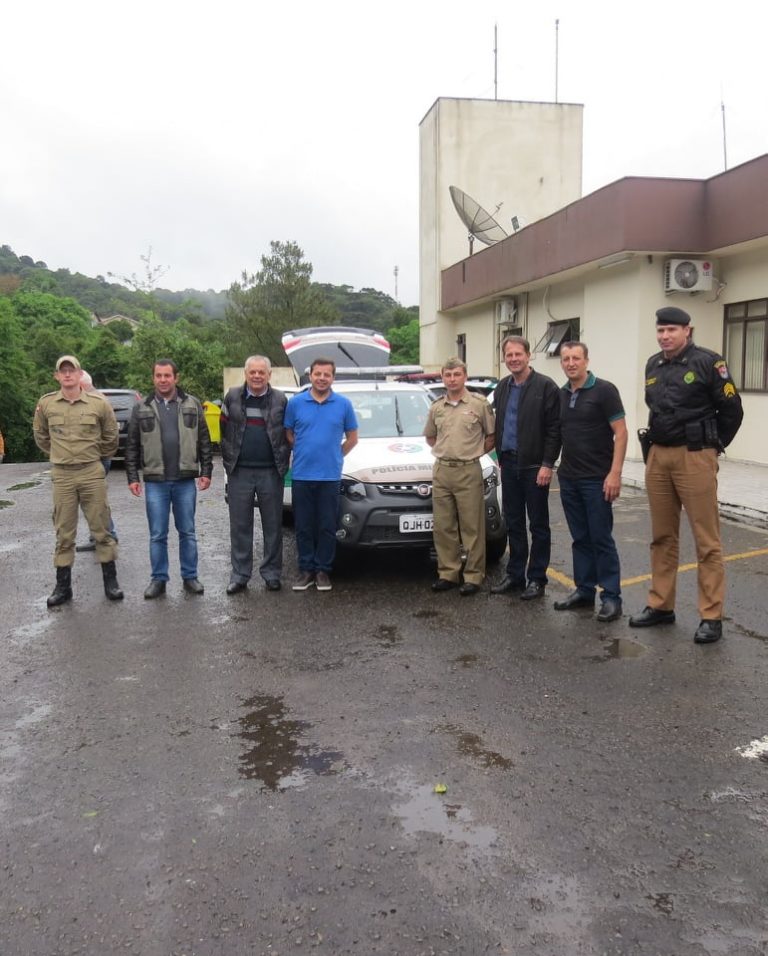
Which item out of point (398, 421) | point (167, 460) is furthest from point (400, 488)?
point (167, 460)

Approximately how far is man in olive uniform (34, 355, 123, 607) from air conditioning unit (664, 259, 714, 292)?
403 inches

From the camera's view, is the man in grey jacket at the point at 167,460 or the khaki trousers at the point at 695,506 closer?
the khaki trousers at the point at 695,506

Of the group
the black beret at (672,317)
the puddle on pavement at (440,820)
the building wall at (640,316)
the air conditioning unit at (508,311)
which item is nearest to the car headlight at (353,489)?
the black beret at (672,317)

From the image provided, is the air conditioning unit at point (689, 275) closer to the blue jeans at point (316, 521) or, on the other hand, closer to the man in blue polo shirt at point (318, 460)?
the man in blue polo shirt at point (318, 460)

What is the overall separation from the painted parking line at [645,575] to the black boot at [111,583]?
3.56 metres

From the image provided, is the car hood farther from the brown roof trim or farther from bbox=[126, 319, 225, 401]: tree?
bbox=[126, 319, 225, 401]: tree

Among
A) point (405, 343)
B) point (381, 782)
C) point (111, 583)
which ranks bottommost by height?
point (381, 782)

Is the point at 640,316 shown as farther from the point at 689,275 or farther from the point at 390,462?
the point at 390,462

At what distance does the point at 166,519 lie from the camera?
600cm

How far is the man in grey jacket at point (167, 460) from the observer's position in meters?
5.89

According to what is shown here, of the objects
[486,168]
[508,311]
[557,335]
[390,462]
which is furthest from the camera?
[486,168]

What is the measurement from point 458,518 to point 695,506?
1.83 m

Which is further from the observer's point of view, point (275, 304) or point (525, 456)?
point (275, 304)

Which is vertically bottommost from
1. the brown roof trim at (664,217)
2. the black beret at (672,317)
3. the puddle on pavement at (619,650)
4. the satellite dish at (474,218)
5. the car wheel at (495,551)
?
the puddle on pavement at (619,650)
